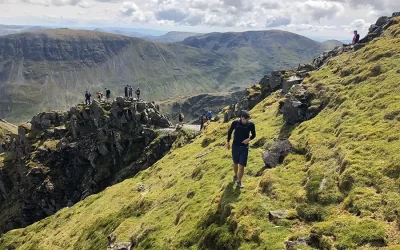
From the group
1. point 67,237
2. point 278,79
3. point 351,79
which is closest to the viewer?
point 351,79

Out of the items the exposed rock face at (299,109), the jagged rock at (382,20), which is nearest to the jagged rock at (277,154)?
the exposed rock face at (299,109)

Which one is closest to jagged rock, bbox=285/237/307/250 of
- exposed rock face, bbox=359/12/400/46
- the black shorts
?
the black shorts

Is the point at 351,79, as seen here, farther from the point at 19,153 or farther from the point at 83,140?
the point at 19,153

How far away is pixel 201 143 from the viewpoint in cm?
6431

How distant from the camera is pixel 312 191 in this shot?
21891 mm

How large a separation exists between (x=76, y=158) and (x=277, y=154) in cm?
10320

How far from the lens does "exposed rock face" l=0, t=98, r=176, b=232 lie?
108m

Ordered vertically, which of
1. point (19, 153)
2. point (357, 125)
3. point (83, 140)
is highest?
point (357, 125)

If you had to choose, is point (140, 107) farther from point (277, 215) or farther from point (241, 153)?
point (277, 215)

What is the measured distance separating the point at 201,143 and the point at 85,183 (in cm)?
6088

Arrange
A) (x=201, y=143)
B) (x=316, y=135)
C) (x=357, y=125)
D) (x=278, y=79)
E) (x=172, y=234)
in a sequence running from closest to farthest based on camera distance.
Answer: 1. (x=172, y=234)
2. (x=357, y=125)
3. (x=316, y=135)
4. (x=201, y=143)
5. (x=278, y=79)

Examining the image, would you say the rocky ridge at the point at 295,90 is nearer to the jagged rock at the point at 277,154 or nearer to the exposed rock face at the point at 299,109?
the exposed rock face at the point at 299,109

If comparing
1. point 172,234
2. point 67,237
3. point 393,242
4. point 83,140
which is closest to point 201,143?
point 67,237

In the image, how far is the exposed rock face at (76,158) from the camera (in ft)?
353
